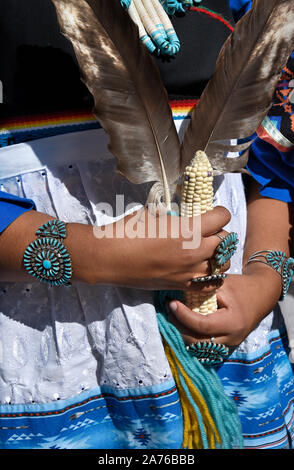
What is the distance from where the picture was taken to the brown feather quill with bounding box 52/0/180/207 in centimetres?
70

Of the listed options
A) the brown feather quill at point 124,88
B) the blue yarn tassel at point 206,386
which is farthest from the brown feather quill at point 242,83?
the blue yarn tassel at point 206,386

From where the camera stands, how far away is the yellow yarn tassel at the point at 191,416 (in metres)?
0.87

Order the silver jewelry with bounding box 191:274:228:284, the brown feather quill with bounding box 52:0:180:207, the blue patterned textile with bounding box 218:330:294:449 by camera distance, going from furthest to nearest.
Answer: the blue patterned textile with bounding box 218:330:294:449
the silver jewelry with bounding box 191:274:228:284
the brown feather quill with bounding box 52:0:180:207

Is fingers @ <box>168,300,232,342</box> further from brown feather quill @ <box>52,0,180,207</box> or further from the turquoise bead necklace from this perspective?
the turquoise bead necklace

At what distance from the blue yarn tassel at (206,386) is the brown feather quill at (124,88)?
279 millimetres

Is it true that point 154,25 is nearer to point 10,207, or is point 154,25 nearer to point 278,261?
point 10,207

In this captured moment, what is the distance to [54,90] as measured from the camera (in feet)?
2.79

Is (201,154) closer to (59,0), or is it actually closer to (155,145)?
(155,145)

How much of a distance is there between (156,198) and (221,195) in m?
0.22

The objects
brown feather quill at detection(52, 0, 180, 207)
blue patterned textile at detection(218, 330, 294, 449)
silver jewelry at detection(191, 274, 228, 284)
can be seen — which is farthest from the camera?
blue patterned textile at detection(218, 330, 294, 449)

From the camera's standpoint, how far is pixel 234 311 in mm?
881

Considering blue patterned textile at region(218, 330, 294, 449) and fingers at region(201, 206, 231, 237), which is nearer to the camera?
fingers at region(201, 206, 231, 237)

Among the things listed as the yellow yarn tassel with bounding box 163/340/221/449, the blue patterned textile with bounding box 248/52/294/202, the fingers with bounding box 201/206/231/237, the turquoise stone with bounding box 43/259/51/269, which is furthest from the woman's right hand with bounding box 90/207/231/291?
the blue patterned textile with bounding box 248/52/294/202

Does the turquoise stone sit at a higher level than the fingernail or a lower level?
higher
